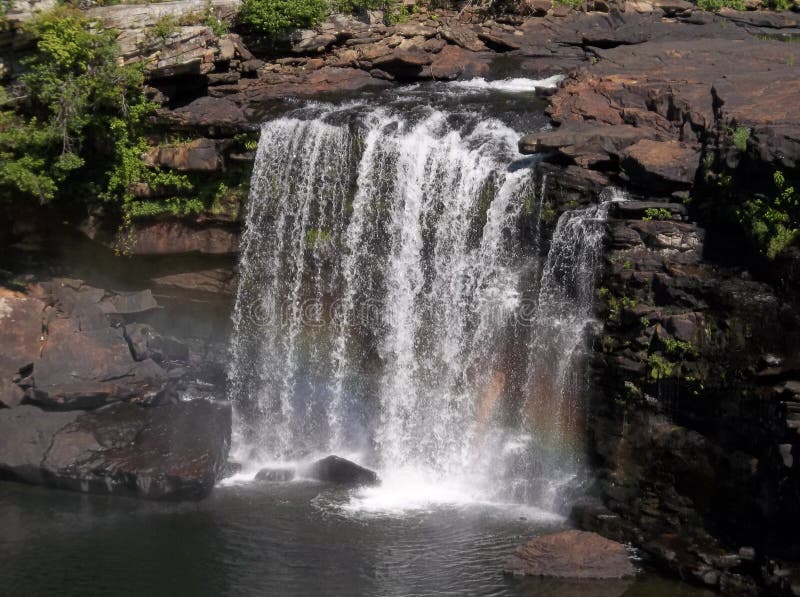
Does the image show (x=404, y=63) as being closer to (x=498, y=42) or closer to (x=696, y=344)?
(x=498, y=42)

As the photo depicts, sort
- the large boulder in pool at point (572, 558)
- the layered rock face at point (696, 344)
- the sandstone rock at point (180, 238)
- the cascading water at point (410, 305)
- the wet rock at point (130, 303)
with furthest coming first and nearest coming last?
the wet rock at point (130, 303), the sandstone rock at point (180, 238), the cascading water at point (410, 305), the large boulder in pool at point (572, 558), the layered rock face at point (696, 344)

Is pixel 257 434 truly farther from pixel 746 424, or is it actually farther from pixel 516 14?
pixel 516 14

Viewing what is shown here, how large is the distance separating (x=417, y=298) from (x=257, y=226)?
4.06 meters

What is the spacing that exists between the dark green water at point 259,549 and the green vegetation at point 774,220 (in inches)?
203

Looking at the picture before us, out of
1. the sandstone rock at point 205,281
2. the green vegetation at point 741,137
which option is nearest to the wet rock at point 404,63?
the sandstone rock at point 205,281

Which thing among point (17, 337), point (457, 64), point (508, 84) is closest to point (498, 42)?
point (457, 64)

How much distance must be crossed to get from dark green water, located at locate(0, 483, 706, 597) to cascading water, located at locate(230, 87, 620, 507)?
5.69ft

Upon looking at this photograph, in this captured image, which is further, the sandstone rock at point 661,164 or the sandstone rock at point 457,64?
the sandstone rock at point 457,64

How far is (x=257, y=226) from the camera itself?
65.1 feet

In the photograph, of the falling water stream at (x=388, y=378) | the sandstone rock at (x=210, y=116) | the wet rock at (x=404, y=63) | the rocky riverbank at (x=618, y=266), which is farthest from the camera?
the wet rock at (x=404, y=63)

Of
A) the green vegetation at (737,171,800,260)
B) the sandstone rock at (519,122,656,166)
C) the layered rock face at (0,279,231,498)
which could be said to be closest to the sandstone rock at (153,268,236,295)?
the layered rock face at (0,279,231,498)

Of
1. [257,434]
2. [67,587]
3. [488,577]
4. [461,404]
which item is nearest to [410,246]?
[461,404]

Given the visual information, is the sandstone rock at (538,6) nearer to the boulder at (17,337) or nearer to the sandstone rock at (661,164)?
the sandstone rock at (661,164)

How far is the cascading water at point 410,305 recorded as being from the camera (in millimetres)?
16344
